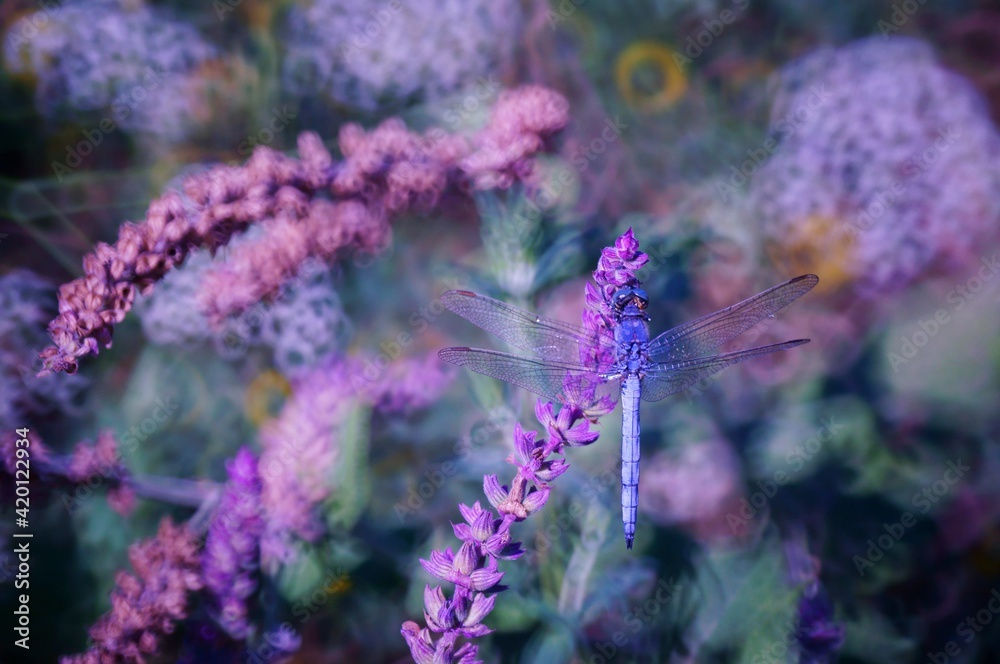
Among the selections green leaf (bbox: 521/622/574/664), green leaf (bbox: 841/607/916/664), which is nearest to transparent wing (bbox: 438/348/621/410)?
green leaf (bbox: 521/622/574/664)

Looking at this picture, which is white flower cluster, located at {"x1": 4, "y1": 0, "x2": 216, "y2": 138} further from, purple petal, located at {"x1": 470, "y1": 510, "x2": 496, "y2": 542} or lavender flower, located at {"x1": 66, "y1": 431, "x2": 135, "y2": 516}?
purple petal, located at {"x1": 470, "y1": 510, "x2": 496, "y2": 542}

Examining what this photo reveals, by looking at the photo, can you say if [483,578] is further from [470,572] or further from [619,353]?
[619,353]

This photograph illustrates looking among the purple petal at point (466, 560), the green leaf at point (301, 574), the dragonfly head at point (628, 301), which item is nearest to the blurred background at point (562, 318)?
the green leaf at point (301, 574)

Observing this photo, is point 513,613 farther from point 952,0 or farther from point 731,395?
point 952,0

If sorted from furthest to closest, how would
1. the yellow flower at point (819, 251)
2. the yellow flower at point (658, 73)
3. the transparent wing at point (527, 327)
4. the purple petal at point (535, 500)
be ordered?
the yellow flower at point (658, 73)
the yellow flower at point (819, 251)
the transparent wing at point (527, 327)
the purple petal at point (535, 500)

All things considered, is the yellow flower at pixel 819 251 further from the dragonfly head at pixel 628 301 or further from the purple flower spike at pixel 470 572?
the purple flower spike at pixel 470 572

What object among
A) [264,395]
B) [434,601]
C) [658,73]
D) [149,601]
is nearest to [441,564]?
[434,601]
